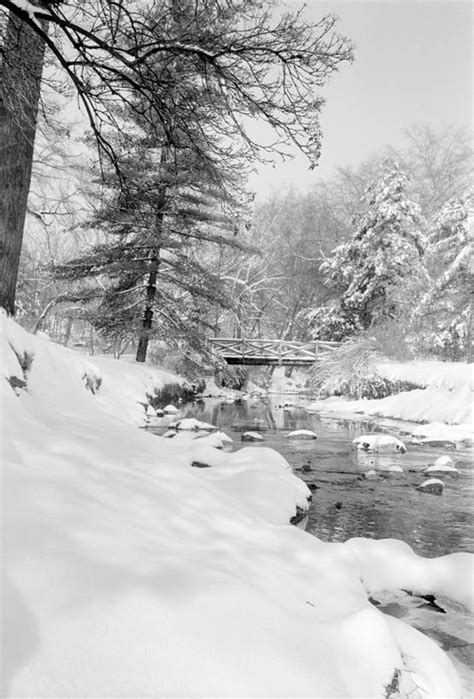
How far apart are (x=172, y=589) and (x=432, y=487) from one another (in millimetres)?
4707

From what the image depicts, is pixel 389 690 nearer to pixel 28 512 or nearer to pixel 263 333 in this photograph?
pixel 28 512

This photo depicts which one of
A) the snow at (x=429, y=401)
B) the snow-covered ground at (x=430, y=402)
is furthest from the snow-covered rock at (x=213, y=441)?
the snow at (x=429, y=401)

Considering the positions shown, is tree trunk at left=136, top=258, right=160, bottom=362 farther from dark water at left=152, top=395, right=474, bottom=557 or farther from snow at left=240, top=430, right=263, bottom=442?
snow at left=240, top=430, right=263, bottom=442

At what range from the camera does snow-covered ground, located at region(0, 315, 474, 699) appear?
3.85 feet

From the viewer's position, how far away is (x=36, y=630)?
3.88 feet

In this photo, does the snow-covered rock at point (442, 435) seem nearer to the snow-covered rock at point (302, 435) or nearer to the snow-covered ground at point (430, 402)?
the snow-covered ground at point (430, 402)

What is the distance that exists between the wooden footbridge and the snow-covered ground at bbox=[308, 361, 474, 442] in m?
4.74

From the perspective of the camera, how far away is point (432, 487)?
214 inches

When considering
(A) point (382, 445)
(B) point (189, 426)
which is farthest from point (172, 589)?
(B) point (189, 426)

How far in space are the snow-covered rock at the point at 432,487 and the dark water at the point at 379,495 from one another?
0.09 m

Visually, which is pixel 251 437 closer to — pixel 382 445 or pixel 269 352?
pixel 382 445

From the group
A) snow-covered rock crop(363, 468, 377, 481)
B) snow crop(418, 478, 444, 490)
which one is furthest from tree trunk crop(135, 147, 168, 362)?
snow crop(418, 478, 444, 490)

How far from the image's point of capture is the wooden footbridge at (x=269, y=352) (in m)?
20.9

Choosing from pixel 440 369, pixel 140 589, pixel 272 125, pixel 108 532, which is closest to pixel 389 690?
pixel 140 589
